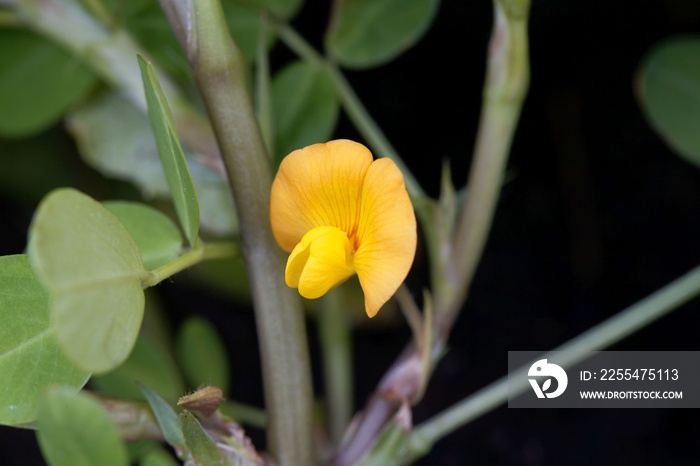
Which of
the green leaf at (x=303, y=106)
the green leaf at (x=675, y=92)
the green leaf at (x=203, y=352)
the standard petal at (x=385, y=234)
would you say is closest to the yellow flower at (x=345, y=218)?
the standard petal at (x=385, y=234)

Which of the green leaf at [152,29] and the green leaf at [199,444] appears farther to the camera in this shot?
the green leaf at [152,29]

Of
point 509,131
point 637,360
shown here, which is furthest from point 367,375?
point 509,131

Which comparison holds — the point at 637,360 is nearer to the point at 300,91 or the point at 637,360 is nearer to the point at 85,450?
the point at 300,91

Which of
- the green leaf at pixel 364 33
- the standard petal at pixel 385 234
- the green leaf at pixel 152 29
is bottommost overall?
the standard petal at pixel 385 234

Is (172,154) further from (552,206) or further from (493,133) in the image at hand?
(552,206)

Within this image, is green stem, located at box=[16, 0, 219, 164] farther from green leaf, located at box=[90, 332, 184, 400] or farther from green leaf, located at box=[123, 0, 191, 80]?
green leaf, located at box=[90, 332, 184, 400]

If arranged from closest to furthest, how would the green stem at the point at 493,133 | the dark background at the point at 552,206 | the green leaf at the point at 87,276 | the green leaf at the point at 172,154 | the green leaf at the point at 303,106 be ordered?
the green leaf at the point at 87,276, the green leaf at the point at 172,154, the green stem at the point at 493,133, the green leaf at the point at 303,106, the dark background at the point at 552,206

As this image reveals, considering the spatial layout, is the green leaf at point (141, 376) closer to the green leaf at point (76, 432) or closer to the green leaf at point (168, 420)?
the green leaf at point (168, 420)
